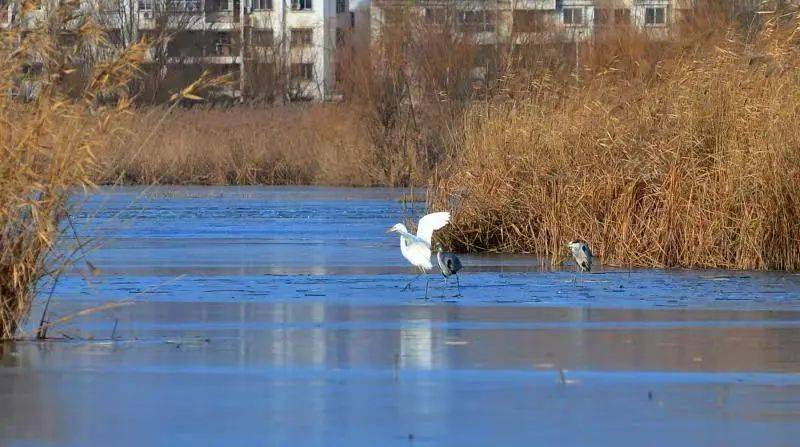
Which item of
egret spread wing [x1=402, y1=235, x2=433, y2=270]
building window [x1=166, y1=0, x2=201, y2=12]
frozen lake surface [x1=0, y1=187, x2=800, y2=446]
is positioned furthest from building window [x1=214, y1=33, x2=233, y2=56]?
egret spread wing [x1=402, y1=235, x2=433, y2=270]

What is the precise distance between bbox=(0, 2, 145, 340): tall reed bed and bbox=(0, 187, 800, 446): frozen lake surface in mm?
462

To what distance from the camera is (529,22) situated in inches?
1581

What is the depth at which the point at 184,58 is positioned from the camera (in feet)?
243

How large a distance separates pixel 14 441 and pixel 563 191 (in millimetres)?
10776

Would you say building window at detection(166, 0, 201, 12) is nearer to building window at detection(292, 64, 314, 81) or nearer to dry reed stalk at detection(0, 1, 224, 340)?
building window at detection(292, 64, 314, 81)

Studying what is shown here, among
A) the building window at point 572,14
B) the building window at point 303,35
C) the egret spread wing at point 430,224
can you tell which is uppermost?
the egret spread wing at point 430,224

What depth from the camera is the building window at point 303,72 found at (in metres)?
77.3

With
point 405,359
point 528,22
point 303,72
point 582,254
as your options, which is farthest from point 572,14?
point 405,359

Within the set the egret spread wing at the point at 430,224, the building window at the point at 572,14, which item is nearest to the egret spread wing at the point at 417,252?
the egret spread wing at the point at 430,224

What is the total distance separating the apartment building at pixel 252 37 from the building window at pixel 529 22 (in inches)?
924

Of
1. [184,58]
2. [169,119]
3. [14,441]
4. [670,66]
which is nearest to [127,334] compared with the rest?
[14,441]

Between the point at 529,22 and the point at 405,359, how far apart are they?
31153 millimetres

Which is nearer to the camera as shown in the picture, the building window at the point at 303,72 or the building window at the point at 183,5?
the building window at the point at 303,72

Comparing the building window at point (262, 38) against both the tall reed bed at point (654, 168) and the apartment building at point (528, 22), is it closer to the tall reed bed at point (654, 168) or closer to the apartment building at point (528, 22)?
the apartment building at point (528, 22)
